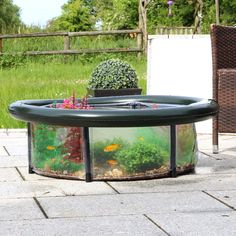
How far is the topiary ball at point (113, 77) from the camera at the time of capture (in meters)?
7.89

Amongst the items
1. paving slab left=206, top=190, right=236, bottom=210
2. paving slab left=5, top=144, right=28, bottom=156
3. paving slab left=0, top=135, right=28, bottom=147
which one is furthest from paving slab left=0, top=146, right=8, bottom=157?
paving slab left=206, top=190, right=236, bottom=210

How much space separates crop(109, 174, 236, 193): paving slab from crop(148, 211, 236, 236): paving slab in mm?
688

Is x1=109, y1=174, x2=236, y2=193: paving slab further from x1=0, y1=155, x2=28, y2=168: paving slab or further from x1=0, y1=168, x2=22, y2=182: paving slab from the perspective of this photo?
x1=0, y1=155, x2=28, y2=168: paving slab

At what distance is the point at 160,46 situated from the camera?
7461 mm

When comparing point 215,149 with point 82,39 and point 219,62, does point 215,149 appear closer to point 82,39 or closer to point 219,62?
point 219,62

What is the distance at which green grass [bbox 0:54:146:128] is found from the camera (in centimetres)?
1065

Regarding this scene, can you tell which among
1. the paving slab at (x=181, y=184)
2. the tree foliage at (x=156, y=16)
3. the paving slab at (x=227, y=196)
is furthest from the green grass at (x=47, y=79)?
the tree foliage at (x=156, y=16)

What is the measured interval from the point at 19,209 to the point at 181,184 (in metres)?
1.20

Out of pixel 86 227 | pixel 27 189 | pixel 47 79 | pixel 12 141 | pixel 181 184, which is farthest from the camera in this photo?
pixel 47 79

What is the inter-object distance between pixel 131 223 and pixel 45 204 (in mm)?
671

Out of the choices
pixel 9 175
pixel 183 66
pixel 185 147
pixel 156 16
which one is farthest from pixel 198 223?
pixel 156 16

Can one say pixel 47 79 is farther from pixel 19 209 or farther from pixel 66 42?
pixel 19 209

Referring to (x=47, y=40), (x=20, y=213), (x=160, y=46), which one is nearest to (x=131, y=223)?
(x=20, y=213)

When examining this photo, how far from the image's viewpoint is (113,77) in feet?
25.9
